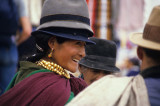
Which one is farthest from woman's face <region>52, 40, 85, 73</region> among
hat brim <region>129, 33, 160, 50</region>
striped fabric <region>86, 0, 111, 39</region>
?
striped fabric <region>86, 0, 111, 39</region>

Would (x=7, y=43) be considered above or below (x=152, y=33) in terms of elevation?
below

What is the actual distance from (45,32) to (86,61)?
1.26 meters

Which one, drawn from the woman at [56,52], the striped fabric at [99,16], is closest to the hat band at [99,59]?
the woman at [56,52]

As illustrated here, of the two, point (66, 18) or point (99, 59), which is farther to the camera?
point (99, 59)

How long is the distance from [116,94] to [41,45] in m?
1.25

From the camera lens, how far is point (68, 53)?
2900 mm

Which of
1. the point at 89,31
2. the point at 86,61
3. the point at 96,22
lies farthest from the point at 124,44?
the point at 89,31

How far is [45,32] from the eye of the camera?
9.42 feet

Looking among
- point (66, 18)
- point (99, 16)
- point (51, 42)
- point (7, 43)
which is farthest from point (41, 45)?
point (99, 16)

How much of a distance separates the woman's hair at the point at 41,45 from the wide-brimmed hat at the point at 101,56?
3.33ft

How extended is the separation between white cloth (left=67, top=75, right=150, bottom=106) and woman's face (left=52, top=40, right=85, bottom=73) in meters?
0.87

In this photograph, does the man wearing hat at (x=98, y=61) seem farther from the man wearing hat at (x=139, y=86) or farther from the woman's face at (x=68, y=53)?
the man wearing hat at (x=139, y=86)

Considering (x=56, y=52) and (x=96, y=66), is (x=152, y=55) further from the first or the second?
(x=96, y=66)

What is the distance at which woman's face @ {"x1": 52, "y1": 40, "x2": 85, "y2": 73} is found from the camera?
2898 mm
